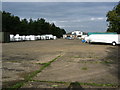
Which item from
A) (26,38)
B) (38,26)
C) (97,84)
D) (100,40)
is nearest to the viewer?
(97,84)

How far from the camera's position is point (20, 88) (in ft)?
17.4

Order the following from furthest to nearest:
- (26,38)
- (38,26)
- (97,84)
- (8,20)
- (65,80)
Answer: (38,26) < (8,20) < (26,38) < (65,80) < (97,84)

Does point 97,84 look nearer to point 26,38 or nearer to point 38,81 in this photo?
point 38,81

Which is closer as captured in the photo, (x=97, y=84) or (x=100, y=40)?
(x=97, y=84)

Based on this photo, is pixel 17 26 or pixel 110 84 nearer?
pixel 110 84

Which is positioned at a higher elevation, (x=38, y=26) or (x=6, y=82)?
(x=38, y=26)

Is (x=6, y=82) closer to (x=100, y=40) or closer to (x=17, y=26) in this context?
(x=100, y=40)

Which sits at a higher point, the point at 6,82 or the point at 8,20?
the point at 8,20

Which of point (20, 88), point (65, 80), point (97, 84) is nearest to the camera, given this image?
point (20, 88)

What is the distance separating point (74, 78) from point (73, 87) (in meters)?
1.17

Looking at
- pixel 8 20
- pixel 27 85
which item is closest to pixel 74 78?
pixel 27 85

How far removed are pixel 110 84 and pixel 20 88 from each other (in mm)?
3122

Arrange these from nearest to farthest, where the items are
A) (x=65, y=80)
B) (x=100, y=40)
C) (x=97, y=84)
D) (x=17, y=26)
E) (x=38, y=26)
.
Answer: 1. (x=97, y=84)
2. (x=65, y=80)
3. (x=100, y=40)
4. (x=17, y=26)
5. (x=38, y=26)

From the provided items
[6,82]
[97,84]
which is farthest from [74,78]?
[6,82]
